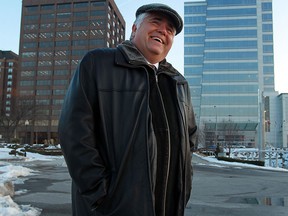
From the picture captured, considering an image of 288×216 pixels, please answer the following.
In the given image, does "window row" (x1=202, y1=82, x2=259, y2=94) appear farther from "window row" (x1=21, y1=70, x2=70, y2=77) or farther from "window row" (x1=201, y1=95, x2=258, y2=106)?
"window row" (x1=21, y1=70, x2=70, y2=77)

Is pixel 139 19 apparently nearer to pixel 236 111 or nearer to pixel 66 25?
pixel 236 111

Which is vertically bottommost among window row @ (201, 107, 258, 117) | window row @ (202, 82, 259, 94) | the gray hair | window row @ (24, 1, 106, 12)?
the gray hair

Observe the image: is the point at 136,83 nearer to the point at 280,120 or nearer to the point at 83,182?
the point at 83,182

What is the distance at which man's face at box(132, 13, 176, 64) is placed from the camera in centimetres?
230

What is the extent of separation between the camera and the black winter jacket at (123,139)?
75.2 inches

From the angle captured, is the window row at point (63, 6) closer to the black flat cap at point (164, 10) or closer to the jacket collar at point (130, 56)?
the black flat cap at point (164, 10)

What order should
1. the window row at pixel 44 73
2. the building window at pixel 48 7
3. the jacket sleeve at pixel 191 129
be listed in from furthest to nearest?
the building window at pixel 48 7, the window row at pixel 44 73, the jacket sleeve at pixel 191 129

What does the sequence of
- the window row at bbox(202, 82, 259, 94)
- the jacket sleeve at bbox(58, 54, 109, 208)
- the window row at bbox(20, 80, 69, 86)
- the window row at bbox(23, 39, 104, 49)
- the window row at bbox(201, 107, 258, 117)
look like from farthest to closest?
the window row at bbox(20, 80, 69, 86) < the window row at bbox(23, 39, 104, 49) < the window row at bbox(202, 82, 259, 94) < the window row at bbox(201, 107, 258, 117) < the jacket sleeve at bbox(58, 54, 109, 208)

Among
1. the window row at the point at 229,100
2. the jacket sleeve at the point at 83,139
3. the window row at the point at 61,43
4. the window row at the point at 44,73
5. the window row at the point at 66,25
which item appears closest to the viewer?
A: the jacket sleeve at the point at 83,139

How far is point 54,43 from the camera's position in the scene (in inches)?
3986

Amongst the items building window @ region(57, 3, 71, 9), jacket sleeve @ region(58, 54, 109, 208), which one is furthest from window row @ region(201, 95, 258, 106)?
jacket sleeve @ region(58, 54, 109, 208)

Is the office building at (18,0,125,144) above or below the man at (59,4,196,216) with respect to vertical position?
above

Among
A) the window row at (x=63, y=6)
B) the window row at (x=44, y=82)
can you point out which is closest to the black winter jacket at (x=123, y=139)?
the window row at (x=44, y=82)

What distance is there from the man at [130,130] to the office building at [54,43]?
94.9 m
